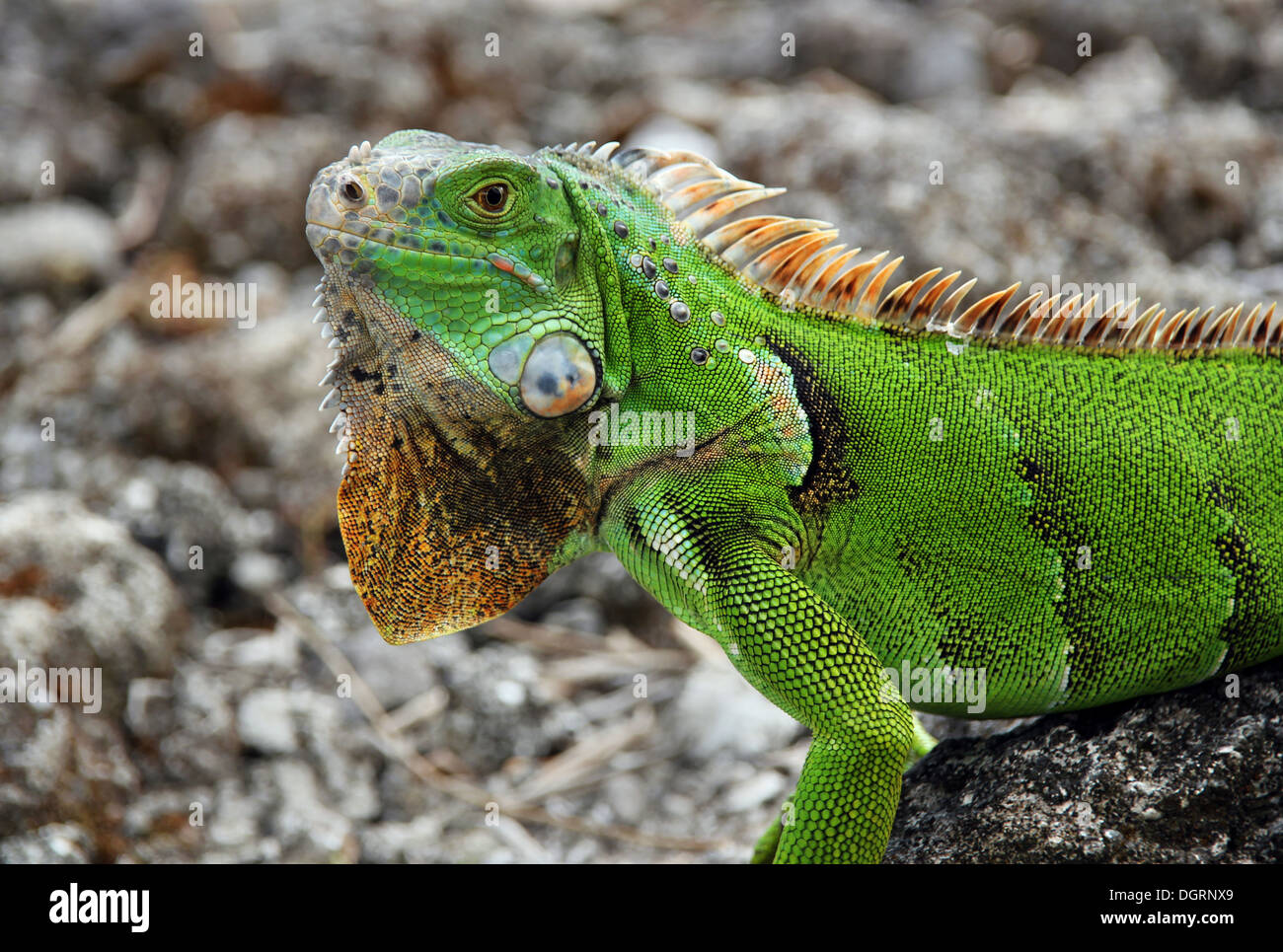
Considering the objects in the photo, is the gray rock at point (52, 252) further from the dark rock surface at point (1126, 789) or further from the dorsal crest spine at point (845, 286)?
the dark rock surface at point (1126, 789)

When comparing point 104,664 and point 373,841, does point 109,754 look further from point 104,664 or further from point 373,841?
point 373,841

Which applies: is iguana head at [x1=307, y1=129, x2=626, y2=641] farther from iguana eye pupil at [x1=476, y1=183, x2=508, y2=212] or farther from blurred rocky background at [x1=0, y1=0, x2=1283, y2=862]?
blurred rocky background at [x1=0, y1=0, x2=1283, y2=862]

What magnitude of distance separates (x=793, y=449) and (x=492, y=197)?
1186 mm

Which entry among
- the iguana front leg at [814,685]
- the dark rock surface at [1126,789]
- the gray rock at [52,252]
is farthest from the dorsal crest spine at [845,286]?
the gray rock at [52,252]

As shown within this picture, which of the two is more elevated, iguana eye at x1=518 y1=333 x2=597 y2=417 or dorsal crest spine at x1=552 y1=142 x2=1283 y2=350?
dorsal crest spine at x1=552 y1=142 x2=1283 y2=350

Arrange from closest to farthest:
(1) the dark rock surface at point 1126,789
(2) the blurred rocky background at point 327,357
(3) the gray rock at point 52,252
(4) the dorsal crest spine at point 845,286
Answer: (1) the dark rock surface at point 1126,789, (4) the dorsal crest spine at point 845,286, (2) the blurred rocky background at point 327,357, (3) the gray rock at point 52,252

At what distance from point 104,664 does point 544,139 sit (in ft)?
23.4

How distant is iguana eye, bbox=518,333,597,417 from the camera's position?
3545mm

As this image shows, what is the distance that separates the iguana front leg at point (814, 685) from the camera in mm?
3469

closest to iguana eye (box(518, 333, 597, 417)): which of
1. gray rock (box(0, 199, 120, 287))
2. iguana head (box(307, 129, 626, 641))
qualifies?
iguana head (box(307, 129, 626, 641))

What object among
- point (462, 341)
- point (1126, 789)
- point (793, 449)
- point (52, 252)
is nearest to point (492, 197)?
point (462, 341)

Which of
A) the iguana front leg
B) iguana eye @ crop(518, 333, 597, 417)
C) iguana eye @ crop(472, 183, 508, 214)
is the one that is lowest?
the iguana front leg

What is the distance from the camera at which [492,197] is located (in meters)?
3.56
